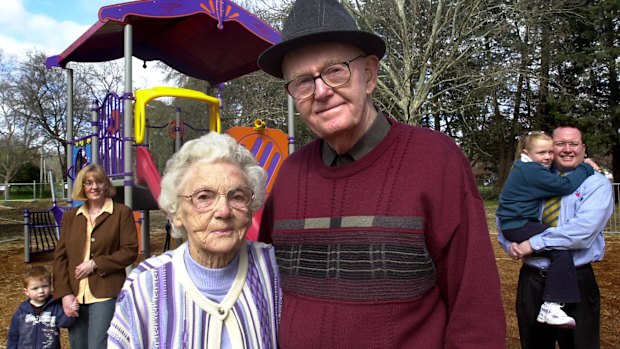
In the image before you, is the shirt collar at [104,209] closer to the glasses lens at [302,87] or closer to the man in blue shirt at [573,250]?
the glasses lens at [302,87]

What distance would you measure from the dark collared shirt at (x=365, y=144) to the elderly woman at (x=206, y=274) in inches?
13.6

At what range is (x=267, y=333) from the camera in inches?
66.6

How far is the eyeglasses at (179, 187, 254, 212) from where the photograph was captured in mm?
1678

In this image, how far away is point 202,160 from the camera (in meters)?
1.73

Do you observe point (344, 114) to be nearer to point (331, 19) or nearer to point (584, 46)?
point (331, 19)

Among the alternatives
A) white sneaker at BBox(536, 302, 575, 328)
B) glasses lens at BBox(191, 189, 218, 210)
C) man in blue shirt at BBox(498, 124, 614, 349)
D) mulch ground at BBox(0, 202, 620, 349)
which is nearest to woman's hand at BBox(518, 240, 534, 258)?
man in blue shirt at BBox(498, 124, 614, 349)

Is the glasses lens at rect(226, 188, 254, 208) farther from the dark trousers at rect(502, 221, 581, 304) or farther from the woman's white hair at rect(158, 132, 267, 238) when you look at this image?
the dark trousers at rect(502, 221, 581, 304)

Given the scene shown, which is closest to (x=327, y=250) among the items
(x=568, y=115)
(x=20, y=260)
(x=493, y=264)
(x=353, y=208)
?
(x=353, y=208)

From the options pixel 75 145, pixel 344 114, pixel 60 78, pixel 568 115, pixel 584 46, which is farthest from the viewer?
pixel 60 78

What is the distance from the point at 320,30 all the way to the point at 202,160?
0.60 m

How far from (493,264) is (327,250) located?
1.58 ft

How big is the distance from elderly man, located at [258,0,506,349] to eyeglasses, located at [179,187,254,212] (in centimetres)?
18

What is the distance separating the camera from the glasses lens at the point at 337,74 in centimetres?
155

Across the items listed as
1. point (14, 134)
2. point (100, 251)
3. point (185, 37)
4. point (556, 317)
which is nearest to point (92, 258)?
point (100, 251)
